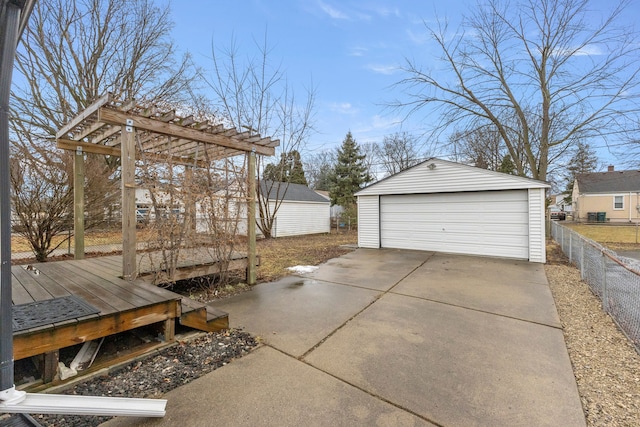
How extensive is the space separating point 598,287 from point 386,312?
12.4 ft

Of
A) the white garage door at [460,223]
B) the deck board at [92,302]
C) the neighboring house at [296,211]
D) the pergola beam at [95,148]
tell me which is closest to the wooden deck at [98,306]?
the deck board at [92,302]

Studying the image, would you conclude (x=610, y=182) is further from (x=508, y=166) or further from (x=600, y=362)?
(x=600, y=362)

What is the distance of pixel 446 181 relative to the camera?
355 inches

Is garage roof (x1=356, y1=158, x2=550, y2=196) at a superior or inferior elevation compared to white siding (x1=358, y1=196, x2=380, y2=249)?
superior

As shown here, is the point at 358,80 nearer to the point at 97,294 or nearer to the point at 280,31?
the point at 280,31

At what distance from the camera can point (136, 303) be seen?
8.79ft

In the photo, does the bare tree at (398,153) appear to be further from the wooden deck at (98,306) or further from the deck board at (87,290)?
the deck board at (87,290)

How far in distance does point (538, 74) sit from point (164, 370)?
16.1m

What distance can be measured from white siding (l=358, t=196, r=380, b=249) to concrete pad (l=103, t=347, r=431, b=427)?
8.34 meters

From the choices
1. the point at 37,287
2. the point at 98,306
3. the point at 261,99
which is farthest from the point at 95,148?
the point at 261,99

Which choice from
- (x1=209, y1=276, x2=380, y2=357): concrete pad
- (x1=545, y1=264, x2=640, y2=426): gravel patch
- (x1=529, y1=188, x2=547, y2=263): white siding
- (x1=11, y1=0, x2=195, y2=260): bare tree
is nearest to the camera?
(x1=545, y1=264, x2=640, y2=426): gravel patch

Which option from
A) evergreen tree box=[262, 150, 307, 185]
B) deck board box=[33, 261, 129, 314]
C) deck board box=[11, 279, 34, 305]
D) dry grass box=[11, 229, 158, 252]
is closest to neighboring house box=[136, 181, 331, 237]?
evergreen tree box=[262, 150, 307, 185]

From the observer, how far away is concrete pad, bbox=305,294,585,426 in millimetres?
2004

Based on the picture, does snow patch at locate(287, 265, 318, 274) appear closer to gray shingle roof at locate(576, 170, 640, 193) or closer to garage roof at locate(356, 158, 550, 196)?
garage roof at locate(356, 158, 550, 196)
